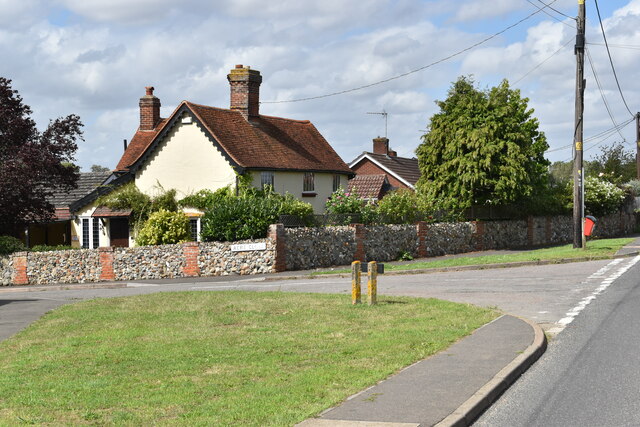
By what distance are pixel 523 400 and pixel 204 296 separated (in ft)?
39.3

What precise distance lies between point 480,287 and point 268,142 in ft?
78.4

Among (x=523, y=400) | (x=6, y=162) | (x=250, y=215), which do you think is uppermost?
(x=6, y=162)

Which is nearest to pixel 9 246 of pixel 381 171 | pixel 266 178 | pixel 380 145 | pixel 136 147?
pixel 266 178

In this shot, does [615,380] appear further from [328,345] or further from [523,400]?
[328,345]

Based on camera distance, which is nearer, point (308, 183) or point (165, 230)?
point (165, 230)

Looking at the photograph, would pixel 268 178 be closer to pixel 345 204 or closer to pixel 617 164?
pixel 345 204

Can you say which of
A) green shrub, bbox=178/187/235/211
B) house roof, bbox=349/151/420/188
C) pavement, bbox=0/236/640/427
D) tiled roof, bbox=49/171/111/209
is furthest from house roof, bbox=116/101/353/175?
pavement, bbox=0/236/640/427

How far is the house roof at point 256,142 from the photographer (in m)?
40.6

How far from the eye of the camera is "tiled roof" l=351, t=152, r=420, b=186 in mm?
63625

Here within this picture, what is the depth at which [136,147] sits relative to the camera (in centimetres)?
4828

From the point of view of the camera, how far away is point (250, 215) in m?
31.3

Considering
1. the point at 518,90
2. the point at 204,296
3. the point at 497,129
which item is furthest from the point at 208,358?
the point at 518,90

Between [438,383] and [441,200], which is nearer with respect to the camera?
[438,383]

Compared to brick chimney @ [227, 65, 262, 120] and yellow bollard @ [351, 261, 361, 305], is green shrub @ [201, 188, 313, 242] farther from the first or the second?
yellow bollard @ [351, 261, 361, 305]
